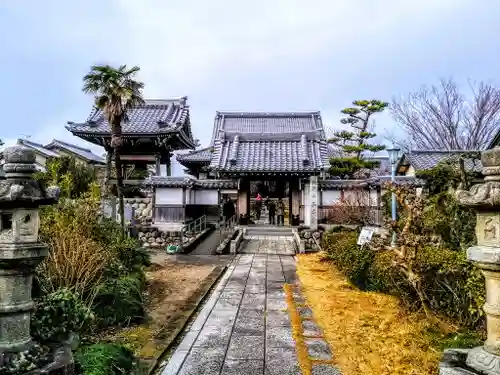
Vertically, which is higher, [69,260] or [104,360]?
[69,260]

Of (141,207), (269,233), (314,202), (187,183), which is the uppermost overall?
(187,183)

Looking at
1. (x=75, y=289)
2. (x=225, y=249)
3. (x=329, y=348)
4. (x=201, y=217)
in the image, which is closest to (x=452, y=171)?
(x=329, y=348)

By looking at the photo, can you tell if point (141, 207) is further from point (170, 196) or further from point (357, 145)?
point (357, 145)

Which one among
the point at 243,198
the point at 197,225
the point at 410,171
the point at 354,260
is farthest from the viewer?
the point at 410,171

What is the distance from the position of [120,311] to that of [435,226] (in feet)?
18.7

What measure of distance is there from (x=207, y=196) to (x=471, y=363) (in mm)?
18465

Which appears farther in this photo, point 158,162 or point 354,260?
point 158,162

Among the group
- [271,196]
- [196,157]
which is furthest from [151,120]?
[271,196]

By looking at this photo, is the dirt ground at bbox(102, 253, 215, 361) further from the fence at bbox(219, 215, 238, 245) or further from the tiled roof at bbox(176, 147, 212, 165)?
the tiled roof at bbox(176, 147, 212, 165)

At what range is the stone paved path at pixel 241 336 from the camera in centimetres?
441

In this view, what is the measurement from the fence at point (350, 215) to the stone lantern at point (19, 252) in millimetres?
14749

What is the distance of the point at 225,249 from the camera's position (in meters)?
15.0

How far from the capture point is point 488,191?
9.93ft

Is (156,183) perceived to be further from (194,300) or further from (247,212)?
(194,300)
